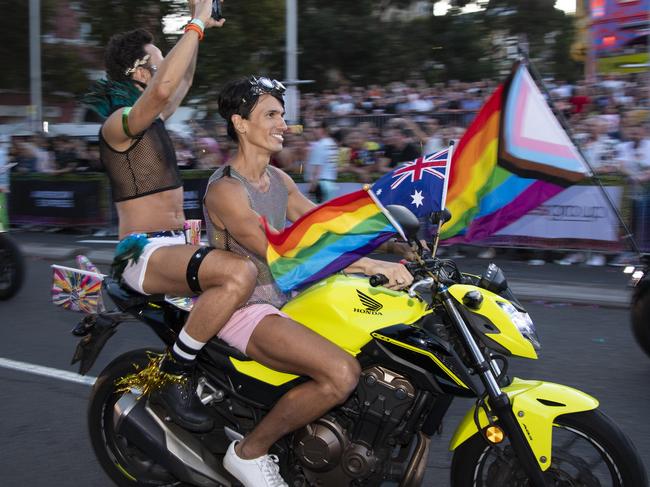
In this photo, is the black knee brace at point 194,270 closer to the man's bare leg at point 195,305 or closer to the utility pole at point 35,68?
the man's bare leg at point 195,305

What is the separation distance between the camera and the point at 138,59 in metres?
4.23

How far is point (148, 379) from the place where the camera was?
12.4ft

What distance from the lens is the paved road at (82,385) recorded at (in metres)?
4.50

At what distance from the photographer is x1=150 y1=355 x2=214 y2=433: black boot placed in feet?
12.0

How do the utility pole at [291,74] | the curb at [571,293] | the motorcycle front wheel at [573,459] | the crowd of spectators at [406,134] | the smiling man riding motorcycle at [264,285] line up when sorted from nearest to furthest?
1. the motorcycle front wheel at [573,459]
2. the smiling man riding motorcycle at [264,285]
3. the curb at [571,293]
4. the crowd of spectators at [406,134]
5. the utility pole at [291,74]

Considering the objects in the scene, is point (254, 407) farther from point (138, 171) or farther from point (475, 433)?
point (138, 171)

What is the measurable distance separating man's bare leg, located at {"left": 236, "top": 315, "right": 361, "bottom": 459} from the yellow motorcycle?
0.06 meters

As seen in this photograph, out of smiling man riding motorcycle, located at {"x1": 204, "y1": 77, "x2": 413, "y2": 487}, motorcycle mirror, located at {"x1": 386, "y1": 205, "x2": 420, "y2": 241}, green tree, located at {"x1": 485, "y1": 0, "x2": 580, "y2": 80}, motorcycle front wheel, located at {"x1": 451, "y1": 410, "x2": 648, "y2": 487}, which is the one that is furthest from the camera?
green tree, located at {"x1": 485, "y1": 0, "x2": 580, "y2": 80}

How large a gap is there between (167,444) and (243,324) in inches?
24.6

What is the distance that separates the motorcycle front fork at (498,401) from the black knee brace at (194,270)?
0.98 metres

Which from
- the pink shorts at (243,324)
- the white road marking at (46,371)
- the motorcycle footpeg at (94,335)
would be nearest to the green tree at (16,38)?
the white road marking at (46,371)

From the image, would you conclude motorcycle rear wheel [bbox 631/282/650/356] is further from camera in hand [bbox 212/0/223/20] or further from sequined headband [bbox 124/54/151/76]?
sequined headband [bbox 124/54/151/76]

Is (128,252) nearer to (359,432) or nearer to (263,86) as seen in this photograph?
(263,86)

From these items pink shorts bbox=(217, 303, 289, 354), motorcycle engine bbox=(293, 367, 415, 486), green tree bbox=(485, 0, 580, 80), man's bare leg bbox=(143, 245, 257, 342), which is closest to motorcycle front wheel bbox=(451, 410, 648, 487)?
motorcycle engine bbox=(293, 367, 415, 486)
